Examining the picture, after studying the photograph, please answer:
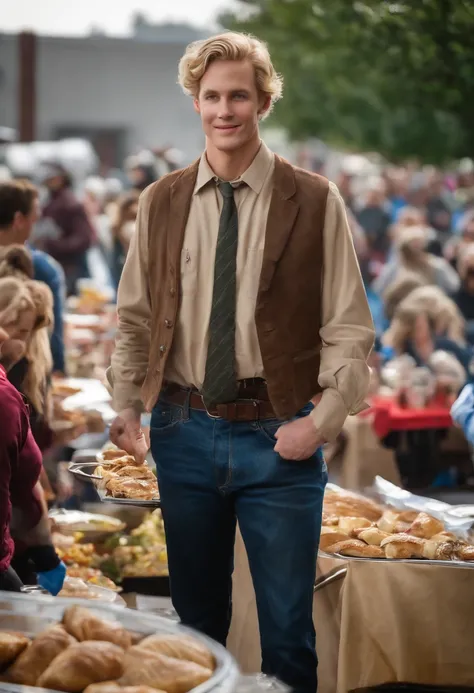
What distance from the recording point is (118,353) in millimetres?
3533

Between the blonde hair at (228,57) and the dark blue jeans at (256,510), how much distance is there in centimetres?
76

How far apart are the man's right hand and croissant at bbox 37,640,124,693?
3.89 feet

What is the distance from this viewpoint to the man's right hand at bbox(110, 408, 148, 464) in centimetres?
349

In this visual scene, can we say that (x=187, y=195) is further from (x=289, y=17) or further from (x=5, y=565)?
(x=289, y=17)

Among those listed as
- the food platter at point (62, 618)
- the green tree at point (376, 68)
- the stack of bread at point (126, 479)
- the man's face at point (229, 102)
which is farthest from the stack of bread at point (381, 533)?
the green tree at point (376, 68)

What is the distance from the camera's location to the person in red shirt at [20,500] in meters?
3.09

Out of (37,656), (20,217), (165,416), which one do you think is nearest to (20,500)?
(165,416)

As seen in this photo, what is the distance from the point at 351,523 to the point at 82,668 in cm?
259

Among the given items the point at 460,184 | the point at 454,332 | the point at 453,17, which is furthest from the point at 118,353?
the point at 460,184

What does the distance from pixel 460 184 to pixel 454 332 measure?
58.1 feet

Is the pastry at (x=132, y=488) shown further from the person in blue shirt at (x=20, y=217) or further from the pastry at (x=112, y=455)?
the person in blue shirt at (x=20, y=217)

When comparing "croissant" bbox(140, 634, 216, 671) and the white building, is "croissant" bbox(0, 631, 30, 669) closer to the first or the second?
"croissant" bbox(140, 634, 216, 671)

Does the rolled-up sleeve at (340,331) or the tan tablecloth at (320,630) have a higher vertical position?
the rolled-up sleeve at (340,331)

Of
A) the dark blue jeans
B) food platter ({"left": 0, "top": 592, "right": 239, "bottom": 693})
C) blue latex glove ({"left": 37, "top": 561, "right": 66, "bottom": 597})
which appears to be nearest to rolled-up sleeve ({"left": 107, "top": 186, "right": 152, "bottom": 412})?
the dark blue jeans
